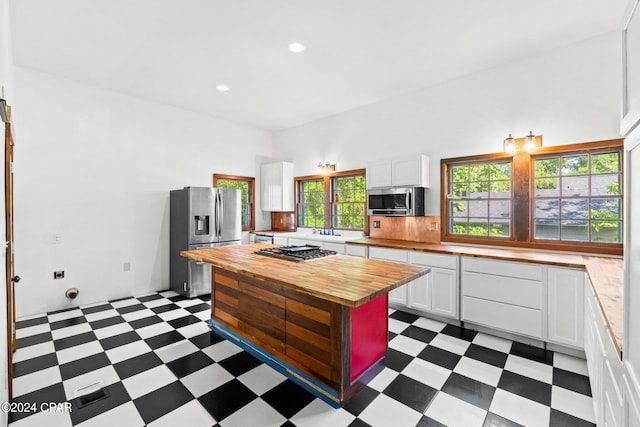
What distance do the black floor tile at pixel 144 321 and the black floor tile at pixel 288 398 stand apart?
1.96 m

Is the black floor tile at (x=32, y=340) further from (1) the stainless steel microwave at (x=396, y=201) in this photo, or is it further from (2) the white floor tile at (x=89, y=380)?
(1) the stainless steel microwave at (x=396, y=201)

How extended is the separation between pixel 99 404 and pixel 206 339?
103 cm

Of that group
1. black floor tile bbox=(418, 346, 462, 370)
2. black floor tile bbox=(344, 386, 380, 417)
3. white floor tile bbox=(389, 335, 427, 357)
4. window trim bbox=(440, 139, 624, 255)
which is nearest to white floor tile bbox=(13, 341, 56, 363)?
black floor tile bbox=(344, 386, 380, 417)

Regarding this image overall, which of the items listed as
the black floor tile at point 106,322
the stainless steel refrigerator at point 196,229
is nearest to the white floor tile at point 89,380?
the black floor tile at point 106,322

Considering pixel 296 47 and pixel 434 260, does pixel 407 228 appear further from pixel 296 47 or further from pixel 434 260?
pixel 296 47

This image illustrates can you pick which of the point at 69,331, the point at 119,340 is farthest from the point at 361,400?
the point at 69,331

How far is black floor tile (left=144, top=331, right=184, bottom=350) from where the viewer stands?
9.46ft

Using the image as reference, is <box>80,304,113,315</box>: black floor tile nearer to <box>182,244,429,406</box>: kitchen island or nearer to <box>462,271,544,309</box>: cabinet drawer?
<box>182,244,429,406</box>: kitchen island

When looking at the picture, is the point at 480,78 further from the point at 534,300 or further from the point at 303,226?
the point at 303,226

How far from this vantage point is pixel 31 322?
3369 millimetres

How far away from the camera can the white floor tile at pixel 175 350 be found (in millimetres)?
2645

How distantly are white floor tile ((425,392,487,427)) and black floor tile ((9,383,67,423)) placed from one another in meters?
2.53

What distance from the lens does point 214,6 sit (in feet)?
7.98

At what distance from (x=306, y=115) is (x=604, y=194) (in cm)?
410
